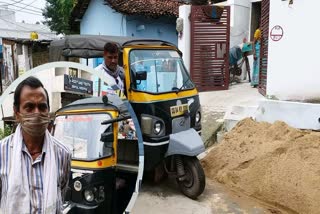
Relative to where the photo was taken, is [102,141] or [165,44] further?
[165,44]

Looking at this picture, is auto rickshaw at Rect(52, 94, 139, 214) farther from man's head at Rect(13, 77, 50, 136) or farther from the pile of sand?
the pile of sand

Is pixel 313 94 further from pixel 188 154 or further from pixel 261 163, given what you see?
pixel 188 154

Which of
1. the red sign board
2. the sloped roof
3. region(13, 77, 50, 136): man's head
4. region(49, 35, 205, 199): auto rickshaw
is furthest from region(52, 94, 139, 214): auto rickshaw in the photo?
the sloped roof

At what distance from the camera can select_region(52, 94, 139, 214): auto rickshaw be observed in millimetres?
2771

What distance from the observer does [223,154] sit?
569 cm

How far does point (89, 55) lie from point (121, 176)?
7.17ft

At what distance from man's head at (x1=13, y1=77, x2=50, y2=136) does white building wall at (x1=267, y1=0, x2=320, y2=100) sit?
519 cm

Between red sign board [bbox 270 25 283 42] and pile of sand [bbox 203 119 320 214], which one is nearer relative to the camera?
pile of sand [bbox 203 119 320 214]

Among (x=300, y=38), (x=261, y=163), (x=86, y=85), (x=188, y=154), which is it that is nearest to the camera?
(x=86, y=85)

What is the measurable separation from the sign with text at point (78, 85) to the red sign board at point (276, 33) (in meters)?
4.60

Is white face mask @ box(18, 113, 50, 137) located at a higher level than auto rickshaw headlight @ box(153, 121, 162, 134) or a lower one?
higher

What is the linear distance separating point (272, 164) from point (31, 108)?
12.9 feet

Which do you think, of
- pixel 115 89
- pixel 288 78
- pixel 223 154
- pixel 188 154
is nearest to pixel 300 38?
pixel 288 78

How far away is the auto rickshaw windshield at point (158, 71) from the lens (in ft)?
15.4
